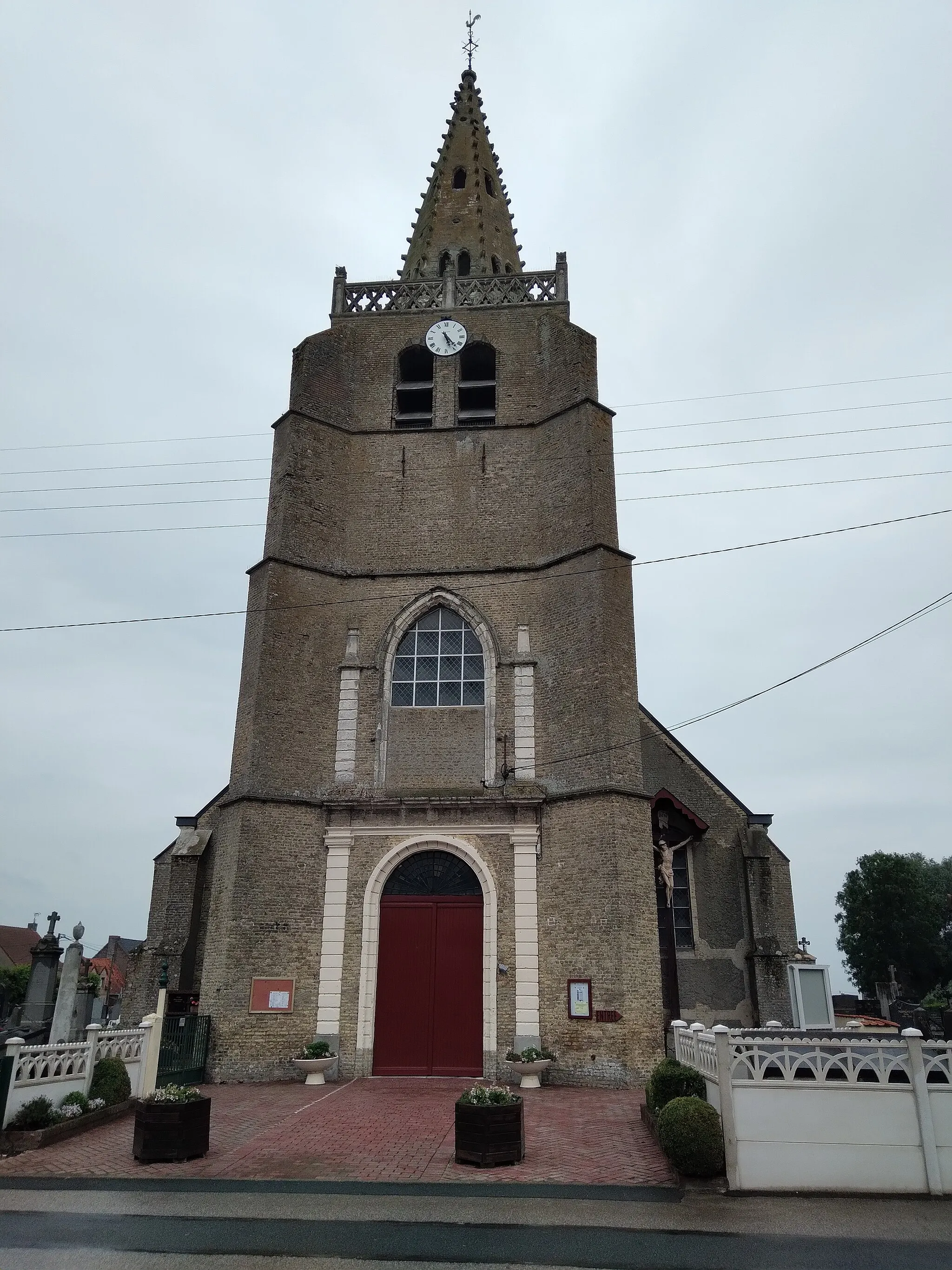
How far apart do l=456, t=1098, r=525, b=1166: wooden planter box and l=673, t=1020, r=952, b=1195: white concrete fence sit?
205 cm

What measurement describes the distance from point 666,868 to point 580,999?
375 centimetres

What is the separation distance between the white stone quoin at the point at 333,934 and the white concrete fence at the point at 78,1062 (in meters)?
3.62

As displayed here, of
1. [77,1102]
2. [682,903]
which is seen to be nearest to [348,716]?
[682,903]

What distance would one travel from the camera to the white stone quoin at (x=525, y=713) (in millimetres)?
17031

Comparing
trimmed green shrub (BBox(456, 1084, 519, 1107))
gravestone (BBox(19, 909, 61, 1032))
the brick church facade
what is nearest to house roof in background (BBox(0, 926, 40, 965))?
gravestone (BBox(19, 909, 61, 1032))

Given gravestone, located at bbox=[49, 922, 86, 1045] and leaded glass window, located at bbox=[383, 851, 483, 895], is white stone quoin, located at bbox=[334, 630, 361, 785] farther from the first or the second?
gravestone, located at bbox=[49, 922, 86, 1045]

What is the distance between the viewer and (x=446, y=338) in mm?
21641

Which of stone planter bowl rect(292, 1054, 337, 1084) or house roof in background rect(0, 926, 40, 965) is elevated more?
house roof in background rect(0, 926, 40, 965)

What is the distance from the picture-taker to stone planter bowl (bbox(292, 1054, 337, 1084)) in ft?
48.9

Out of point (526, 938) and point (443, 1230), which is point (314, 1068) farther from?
point (443, 1230)

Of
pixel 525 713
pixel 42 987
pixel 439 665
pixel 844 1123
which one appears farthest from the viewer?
pixel 42 987

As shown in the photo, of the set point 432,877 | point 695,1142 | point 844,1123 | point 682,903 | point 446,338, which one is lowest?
point 695,1142

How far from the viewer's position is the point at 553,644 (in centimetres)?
1781

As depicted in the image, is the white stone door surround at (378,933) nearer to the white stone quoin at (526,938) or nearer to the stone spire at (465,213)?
the white stone quoin at (526,938)
